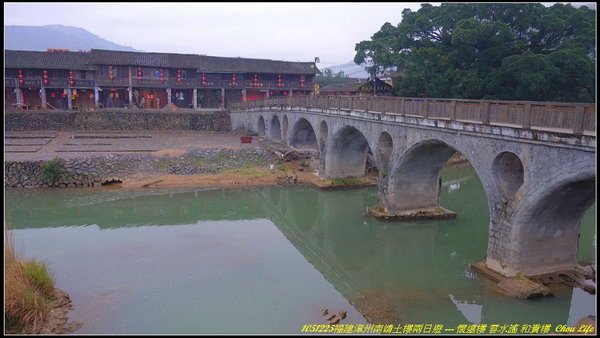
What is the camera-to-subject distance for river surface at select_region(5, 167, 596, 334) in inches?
669

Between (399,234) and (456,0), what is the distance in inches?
1373

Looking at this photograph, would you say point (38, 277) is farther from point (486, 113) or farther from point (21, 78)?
point (21, 78)

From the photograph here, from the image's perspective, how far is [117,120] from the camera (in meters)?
56.5

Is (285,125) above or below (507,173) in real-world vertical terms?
below

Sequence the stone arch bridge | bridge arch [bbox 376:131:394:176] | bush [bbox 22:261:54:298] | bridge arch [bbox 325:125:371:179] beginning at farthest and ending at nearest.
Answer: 1. bridge arch [bbox 325:125:371:179]
2. bridge arch [bbox 376:131:394:176]
3. bush [bbox 22:261:54:298]
4. the stone arch bridge

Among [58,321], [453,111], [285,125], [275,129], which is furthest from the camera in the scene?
[275,129]

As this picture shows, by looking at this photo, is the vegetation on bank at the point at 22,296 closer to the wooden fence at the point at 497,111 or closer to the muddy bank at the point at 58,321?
the muddy bank at the point at 58,321

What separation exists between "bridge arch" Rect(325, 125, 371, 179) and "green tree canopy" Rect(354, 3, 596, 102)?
1245 centimetres

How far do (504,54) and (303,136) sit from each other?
68.9 feet

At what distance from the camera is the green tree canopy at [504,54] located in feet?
129

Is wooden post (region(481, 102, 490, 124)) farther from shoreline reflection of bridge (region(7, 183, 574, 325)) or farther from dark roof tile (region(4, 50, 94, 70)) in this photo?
dark roof tile (region(4, 50, 94, 70))

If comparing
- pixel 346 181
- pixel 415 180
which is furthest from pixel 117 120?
pixel 415 180

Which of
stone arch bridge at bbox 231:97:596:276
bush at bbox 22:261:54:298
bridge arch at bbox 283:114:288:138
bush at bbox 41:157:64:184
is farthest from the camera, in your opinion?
bridge arch at bbox 283:114:288:138

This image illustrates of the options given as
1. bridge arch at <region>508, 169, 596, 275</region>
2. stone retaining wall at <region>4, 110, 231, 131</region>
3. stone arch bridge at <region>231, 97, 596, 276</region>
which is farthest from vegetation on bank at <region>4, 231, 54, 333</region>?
stone retaining wall at <region>4, 110, 231, 131</region>
